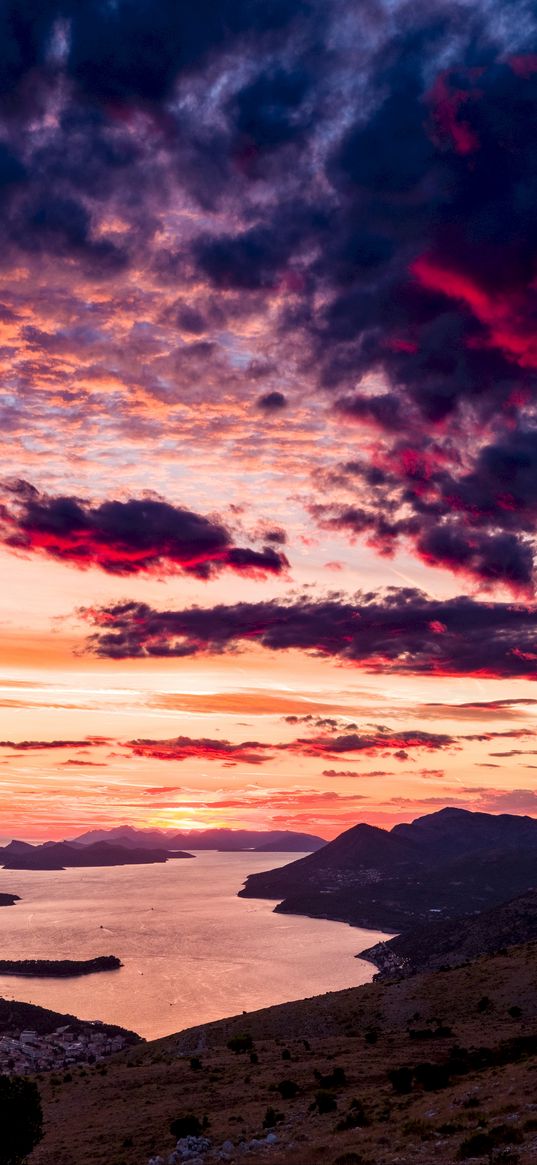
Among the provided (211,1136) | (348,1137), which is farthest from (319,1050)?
(348,1137)

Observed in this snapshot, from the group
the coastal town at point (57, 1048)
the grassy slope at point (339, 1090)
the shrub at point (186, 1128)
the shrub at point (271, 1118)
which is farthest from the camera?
the coastal town at point (57, 1048)

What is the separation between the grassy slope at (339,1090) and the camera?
132 feet

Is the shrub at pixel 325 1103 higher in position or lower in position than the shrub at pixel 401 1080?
lower

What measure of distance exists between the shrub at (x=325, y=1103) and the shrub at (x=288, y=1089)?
4.99m

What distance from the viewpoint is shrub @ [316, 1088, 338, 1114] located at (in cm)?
4878

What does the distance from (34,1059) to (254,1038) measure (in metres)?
63.2

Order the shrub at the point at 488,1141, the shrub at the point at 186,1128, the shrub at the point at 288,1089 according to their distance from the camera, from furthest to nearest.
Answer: the shrub at the point at 288,1089 → the shrub at the point at 186,1128 → the shrub at the point at 488,1141

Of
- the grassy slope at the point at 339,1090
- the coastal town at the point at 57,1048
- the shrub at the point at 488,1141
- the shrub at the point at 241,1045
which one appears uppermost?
the shrub at the point at 488,1141

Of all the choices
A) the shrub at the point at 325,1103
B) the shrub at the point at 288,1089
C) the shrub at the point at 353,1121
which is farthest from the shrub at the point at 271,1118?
the shrub at the point at 353,1121

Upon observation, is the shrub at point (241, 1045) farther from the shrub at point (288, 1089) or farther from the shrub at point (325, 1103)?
→ the shrub at point (325, 1103)

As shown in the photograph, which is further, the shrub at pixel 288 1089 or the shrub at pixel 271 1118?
the shrub at pixel 288 1089

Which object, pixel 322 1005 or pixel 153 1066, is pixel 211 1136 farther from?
pixel 322 1005

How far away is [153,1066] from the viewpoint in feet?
247

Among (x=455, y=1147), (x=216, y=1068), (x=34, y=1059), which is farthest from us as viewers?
(x=34, y=1059)
